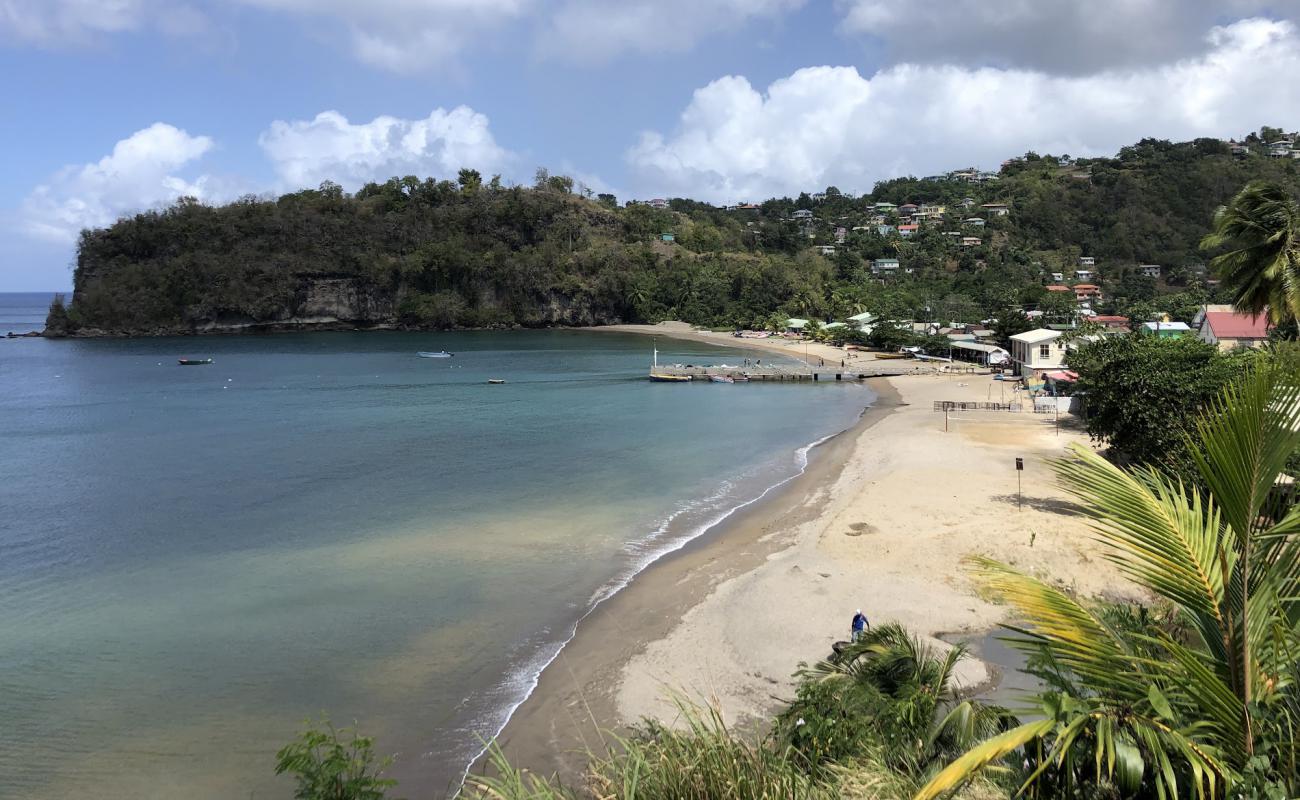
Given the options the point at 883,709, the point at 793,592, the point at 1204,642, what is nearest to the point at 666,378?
the point at 793,592

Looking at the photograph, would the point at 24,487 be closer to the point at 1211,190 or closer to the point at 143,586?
the point at 143,586

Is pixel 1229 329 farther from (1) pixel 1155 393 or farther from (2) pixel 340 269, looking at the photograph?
(2) pixel 340 269

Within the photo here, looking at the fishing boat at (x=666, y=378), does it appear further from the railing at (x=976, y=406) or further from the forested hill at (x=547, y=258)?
the forested hill at (x=547, y=258)

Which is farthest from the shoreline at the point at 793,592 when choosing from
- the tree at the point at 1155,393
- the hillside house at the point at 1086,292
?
the hillside house at the point at 1086,292

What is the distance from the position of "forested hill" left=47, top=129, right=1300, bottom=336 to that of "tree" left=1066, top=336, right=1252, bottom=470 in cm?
7905

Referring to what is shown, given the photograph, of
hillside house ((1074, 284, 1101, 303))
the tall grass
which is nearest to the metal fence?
the tall grass

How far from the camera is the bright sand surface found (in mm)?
13727

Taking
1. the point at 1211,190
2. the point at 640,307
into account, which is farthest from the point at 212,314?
the point at 1211,190

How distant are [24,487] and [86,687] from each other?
2157cm

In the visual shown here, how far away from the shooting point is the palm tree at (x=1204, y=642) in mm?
3068

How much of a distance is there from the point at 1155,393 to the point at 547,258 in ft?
362

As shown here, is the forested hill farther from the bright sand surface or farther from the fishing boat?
the bright sand surface

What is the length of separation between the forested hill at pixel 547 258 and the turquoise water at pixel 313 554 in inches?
2639

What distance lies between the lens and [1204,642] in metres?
3.57
